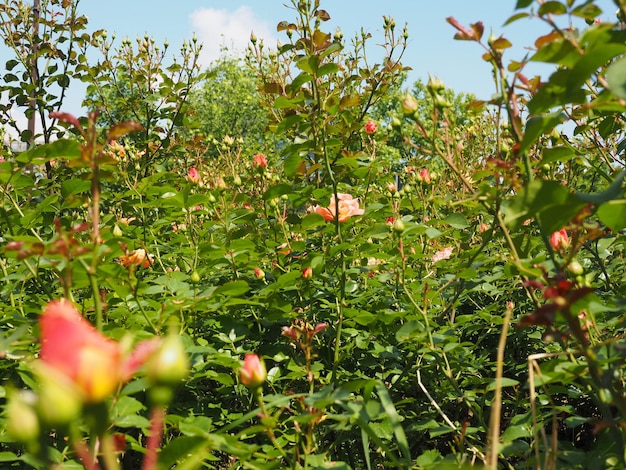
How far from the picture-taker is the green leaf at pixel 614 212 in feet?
2.41

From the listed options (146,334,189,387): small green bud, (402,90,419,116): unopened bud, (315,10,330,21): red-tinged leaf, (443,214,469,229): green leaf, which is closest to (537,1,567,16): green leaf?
(402,90,419,116): unopened bud

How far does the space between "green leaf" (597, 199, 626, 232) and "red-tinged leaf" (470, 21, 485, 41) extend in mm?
395

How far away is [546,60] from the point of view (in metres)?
0.81

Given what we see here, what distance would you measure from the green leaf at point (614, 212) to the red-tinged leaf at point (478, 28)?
40 cm

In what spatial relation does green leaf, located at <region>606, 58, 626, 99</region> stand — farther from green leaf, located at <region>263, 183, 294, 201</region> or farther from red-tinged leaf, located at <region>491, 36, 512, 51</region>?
green leaf, located at <region>263, 183, 294, 201</region>

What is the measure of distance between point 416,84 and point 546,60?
3345 centimetres

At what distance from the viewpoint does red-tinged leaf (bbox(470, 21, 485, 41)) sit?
38.5 inches

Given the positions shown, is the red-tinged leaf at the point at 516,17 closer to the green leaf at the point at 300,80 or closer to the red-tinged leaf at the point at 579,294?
the red-tinged leaf at the point at 579,294

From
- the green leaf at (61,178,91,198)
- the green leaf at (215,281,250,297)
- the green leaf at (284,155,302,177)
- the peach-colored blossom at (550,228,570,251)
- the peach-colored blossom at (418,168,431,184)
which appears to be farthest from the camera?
the peach-colored blossom at (418,168,431,184)

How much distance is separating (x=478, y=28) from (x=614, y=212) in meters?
0.41

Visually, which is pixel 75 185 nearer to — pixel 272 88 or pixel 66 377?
pixel 272 88

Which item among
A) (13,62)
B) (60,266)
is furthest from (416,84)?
(60,266)

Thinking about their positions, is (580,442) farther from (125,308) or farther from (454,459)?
(125,308)

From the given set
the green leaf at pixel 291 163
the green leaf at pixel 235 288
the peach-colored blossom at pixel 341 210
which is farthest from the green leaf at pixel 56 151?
the peach-colored blossom at pixel 341 210
